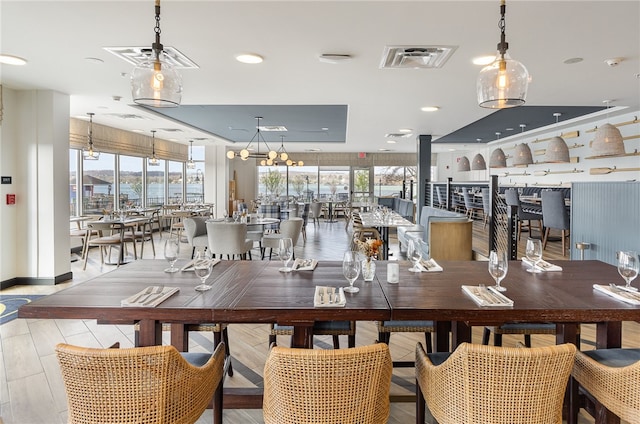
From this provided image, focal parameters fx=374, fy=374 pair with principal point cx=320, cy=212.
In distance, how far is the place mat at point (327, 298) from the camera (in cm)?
170

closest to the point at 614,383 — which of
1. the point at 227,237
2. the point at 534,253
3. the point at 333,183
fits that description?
the point at 534,253

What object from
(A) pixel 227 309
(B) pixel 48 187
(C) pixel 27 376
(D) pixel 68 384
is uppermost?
(B) pixel 48 187

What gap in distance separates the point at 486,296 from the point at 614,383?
22.1 inches

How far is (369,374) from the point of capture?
1.29m

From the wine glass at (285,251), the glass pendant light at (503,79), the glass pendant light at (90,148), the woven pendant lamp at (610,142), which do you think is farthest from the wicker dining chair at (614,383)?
the glass pendant light at (90,148)

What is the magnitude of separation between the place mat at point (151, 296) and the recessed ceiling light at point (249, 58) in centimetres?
253

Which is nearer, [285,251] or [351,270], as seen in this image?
[351,270]

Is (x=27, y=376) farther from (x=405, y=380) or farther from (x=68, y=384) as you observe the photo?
(x=405, y=380)

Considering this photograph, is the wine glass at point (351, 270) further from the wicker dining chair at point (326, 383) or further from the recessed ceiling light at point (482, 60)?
the recessed ceiling light at point (482, 60)

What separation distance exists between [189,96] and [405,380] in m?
4.68

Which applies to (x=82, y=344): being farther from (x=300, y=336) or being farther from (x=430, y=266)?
(x=430, y=266)

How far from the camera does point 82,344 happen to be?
131 inches

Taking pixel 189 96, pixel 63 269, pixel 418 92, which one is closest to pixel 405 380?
pixel 418 92

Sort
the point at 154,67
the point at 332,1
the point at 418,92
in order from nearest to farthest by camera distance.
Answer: the point at 154,67 < the point at 332,1 < the point at 418,92
